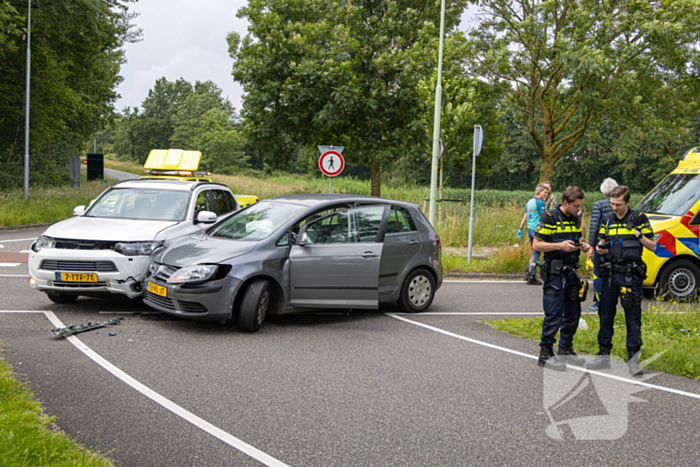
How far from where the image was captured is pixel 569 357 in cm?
605

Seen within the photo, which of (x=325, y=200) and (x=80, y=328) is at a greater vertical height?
(x=325, y=200)

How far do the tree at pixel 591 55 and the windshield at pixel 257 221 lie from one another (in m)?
14.4

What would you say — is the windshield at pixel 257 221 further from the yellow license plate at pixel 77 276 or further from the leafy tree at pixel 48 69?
the leafy tree at pixel 48 69

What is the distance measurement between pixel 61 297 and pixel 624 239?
692 centimetres

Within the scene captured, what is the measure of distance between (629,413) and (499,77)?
1990 cm

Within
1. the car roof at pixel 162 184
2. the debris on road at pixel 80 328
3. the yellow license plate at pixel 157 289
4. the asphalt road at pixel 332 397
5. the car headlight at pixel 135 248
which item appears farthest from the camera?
the car roof at pixel 162 184

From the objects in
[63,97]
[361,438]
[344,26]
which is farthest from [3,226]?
[361,438]

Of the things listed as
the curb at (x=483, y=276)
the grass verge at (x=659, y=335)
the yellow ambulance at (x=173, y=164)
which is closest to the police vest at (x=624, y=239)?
the grass verge at (x=659, y=335)

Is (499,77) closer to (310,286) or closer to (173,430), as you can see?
(310,286)

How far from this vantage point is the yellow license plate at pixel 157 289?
6590 mm

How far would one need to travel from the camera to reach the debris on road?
20.6 feet

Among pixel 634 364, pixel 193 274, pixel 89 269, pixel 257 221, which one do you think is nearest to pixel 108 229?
pixel 89 269

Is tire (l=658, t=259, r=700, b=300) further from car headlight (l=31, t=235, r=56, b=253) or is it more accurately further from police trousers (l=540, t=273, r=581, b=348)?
car headlight (l=31, t=235, r=56, b=253)

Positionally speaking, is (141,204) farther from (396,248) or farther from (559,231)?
(559,231)
